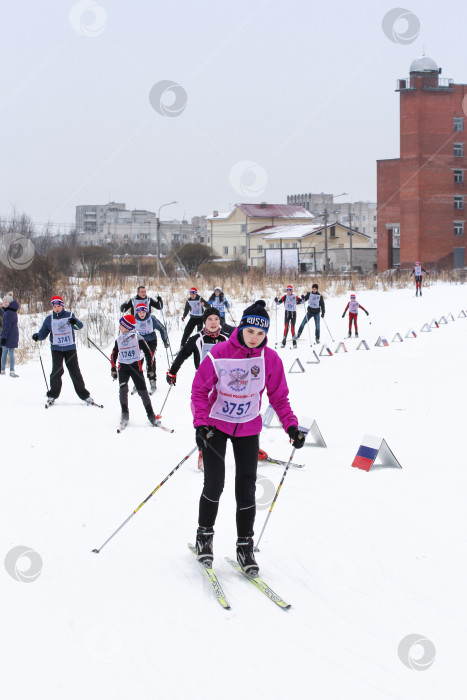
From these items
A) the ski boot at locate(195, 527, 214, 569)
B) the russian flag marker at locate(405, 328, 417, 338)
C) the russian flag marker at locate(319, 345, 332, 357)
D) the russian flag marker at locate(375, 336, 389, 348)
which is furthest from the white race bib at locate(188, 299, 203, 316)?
the ski boot at locate(195, 527, 214, 569)

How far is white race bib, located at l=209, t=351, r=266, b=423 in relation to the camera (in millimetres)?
4965

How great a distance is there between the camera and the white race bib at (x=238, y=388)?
496cm

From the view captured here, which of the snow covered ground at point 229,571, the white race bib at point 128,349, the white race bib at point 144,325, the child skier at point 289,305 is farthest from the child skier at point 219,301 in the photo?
the snow covered ground at point 229,571

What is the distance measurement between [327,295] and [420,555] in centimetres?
3019

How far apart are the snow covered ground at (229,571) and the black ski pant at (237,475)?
44 centimetres

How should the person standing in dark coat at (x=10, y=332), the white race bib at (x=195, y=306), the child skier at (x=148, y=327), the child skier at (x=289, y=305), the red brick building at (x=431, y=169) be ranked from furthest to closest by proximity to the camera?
the red brick building at (x=431, y=169), the child skier at (x=289, y=305), the white race bib at (x=195, y=306), the person standing in dark coat at (x=10, y=332), the child skier at (x=148, y=327)

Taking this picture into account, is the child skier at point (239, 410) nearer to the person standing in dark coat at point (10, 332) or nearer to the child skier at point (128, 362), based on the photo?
the child skier at point (128, 362)

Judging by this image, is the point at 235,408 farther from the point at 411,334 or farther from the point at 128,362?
the point at 411,334

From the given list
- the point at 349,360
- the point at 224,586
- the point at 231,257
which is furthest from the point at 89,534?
the point at 231,257

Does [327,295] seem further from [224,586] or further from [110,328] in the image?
[224,586]

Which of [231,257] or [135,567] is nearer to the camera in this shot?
[135,567]

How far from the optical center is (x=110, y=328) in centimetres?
2305

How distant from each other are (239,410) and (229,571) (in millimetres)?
1186

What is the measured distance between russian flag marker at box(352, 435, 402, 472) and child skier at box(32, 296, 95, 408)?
5565 mm
